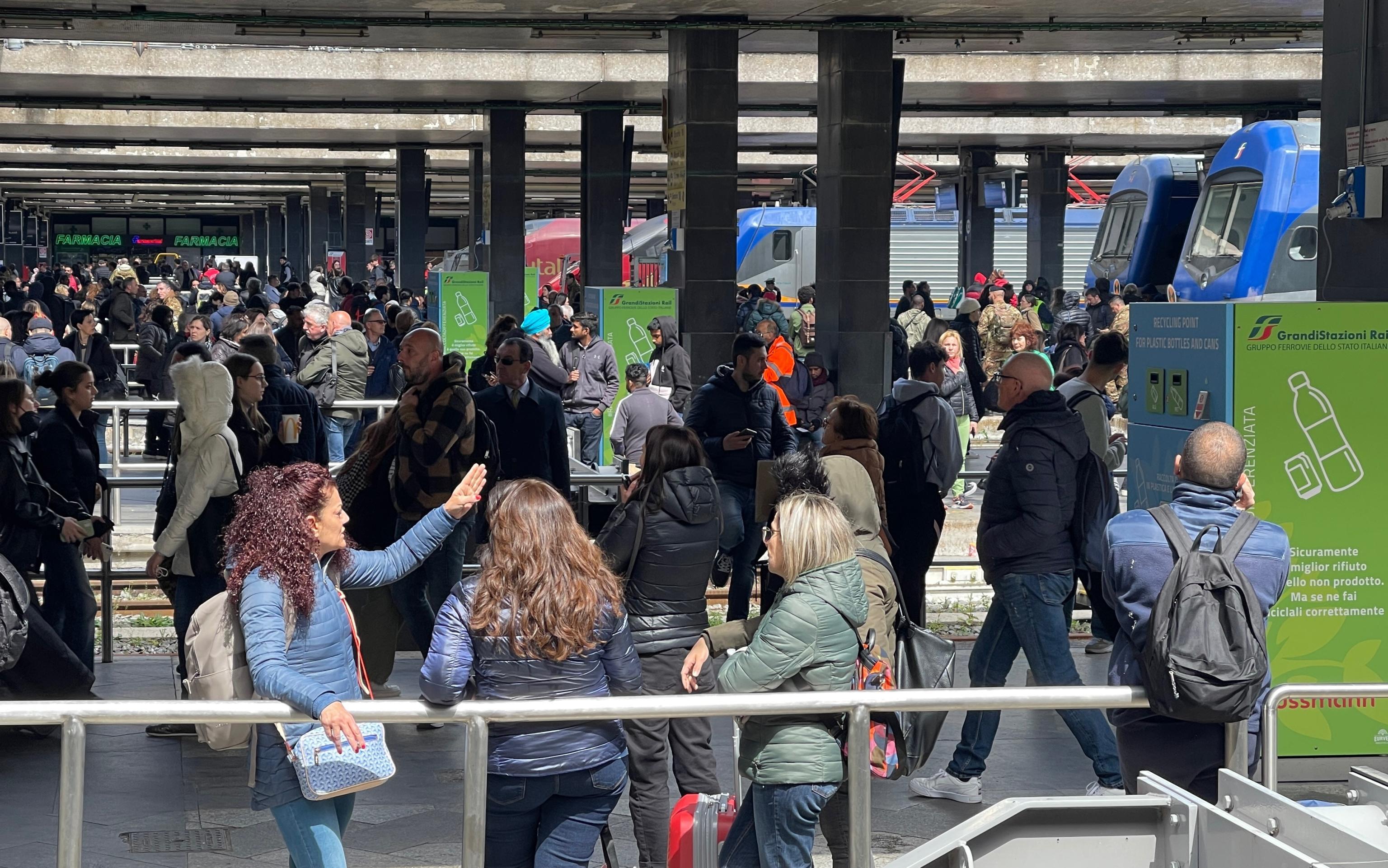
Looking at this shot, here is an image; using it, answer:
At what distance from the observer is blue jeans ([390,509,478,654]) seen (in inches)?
316

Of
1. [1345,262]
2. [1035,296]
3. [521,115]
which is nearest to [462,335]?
[521,115]

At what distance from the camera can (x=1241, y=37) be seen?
1947 cm

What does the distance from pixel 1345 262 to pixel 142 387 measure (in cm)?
1679

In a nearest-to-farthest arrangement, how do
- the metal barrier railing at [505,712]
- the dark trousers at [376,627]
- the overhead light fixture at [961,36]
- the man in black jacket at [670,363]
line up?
the metal barrier railing at [505,712] < the dark trousers at [376,627] < the man in black jacket at [670,363] < the overhead light fixture at [961,36]

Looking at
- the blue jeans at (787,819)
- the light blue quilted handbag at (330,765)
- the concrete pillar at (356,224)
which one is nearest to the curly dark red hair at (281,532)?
the light blue quilted handbag at (330,765)

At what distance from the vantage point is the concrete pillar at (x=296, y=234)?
64.1m

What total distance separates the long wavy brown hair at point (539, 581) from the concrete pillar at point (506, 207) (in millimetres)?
24576

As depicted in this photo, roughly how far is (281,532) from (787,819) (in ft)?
5.48

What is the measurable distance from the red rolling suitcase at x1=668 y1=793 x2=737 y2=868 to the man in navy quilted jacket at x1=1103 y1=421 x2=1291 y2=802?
126 cm

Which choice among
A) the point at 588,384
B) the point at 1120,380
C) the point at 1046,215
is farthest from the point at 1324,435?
the point at 1046,215

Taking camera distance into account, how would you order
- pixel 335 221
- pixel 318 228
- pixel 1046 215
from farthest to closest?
pixel 335 221
pixel 318 228
pixel 1046 215

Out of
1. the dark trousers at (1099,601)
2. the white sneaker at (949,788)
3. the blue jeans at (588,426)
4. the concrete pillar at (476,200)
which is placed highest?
the concrete pillar at (476,200)

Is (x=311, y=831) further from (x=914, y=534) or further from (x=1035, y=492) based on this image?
(x=914, y=534)

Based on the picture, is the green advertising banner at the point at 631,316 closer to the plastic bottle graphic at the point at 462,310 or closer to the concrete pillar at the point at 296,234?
the plastic bottle graphic at the point at 462,310
